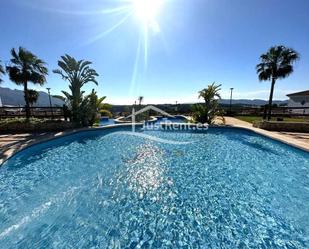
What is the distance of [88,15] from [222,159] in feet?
34.0

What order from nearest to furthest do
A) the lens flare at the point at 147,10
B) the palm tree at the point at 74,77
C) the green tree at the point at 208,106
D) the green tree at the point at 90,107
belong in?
the lens flare at the point at 147,10 < the palm tree at the point at 74,77 < the green tree at the point at 90,107 < the green tree at the point at 208,106

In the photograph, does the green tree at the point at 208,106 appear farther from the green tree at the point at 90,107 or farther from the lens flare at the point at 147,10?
the green tree at the point at 90,107

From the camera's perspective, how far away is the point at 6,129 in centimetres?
1091

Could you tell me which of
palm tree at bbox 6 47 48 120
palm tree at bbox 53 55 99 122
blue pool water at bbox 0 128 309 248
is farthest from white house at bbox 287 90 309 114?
palm tree at bbox 6 47 48 120

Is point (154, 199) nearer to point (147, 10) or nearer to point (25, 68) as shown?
point (147, 10)

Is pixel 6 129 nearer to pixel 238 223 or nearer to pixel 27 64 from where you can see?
pixel 27 64

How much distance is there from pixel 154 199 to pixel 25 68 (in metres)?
12.8

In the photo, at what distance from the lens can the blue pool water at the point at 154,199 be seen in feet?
10.2

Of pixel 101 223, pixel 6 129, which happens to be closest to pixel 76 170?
pixel 101 223

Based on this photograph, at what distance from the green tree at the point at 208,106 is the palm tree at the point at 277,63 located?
5.42m

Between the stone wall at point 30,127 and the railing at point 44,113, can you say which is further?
the railing at point 44,113

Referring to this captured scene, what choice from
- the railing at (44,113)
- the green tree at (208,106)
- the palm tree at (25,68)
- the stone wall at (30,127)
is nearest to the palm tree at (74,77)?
the stone wall at (30,127)

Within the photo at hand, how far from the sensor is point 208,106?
13773 mm

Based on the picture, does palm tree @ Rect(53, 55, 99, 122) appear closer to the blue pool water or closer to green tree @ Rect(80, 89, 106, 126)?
green tree @ Rect(80, 89, 106, 126)
